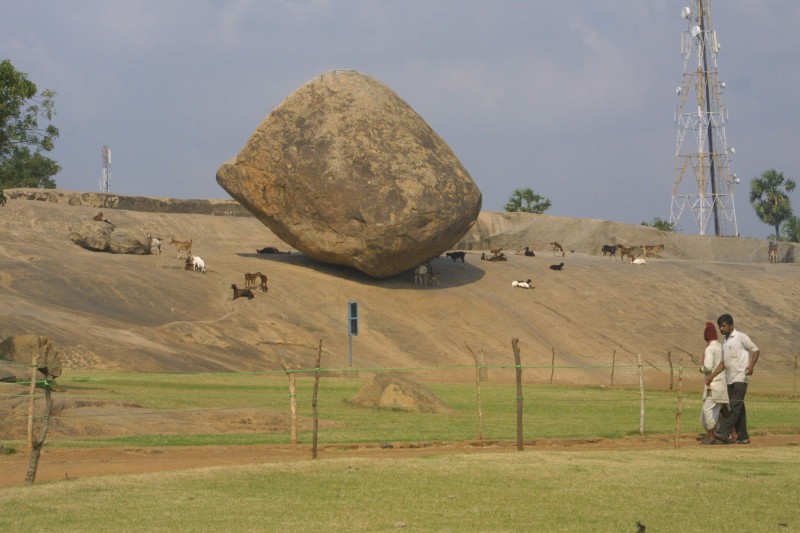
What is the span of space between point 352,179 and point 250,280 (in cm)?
611

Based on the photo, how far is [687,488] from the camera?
1307 centimetres

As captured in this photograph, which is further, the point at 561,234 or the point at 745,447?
the point at 561,234

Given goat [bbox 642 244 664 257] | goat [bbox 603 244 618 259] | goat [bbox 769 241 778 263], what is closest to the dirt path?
goat [bbox 603 244 618 259]

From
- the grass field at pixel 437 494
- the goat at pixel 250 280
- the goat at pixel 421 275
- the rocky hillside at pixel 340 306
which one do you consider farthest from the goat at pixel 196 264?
the grass field at pixel 437 494

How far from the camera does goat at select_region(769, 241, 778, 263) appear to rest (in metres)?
76.8

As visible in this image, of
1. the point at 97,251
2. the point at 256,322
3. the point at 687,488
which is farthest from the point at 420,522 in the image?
the point at 97,251

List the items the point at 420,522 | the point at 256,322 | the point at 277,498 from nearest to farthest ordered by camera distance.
A: the point at 420,522 < the point at 277,498 < the point at 256,322

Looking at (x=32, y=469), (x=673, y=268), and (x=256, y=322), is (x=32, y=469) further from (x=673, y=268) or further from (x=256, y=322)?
(x=673, y=268)

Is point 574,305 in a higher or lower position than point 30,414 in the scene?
higher

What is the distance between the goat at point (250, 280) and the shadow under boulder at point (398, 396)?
20.2 metres

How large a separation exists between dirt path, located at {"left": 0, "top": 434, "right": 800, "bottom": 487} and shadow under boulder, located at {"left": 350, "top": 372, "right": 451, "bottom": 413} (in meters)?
5.51

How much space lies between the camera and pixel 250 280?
4534 cm

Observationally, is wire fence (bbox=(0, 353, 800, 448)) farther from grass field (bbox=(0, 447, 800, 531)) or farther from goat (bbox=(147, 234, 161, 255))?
goat (bbox=(147, 234, 161, 255))

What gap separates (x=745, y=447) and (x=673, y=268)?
45.4 metres
